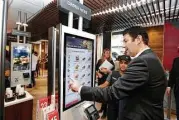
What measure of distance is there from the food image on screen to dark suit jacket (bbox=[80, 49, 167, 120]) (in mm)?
4362

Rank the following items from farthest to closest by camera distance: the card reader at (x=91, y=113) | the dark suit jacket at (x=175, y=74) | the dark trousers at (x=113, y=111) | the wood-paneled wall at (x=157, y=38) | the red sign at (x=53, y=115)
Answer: the wood-paneled wall at (x=157, y=38), the dark suit jacket at (x=175, y=74), the dark trousers at (x=113, y=111), the card reader at (x=91, y=113), the red sign at (x=53, y=115)

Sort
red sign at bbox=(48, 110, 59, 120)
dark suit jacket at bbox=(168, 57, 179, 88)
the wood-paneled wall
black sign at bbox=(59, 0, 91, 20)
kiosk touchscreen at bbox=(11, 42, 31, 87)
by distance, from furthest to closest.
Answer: the wood-paneled wall
kiosk touchscreen at bbox=(11, 42, 31, 87)
dark suit jacket at bbox=(168, 57, 179, 88)
black sign at bbox=(59, 0, 91, 20)
red sign at bbox=(48, 110, 59, 120)

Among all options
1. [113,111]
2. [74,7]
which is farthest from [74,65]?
[113,111]

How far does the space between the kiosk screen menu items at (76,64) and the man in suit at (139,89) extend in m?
0.09

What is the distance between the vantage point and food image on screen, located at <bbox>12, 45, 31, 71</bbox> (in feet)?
17.5

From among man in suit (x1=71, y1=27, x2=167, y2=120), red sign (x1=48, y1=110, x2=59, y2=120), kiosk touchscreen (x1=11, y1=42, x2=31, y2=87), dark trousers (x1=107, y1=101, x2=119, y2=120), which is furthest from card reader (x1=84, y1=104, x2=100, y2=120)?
kiosk touchscreen (x1=11, y1=42, x2=31, y2=87)

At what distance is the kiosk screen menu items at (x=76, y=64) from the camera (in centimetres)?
144

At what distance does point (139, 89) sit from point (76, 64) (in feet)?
1.95

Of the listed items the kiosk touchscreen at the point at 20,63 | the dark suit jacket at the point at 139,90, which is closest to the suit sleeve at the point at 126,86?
the dark suit jacket at the point at 139,90

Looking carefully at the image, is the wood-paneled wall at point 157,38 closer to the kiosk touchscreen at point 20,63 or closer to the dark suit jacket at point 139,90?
the kiosk touchscreen at point 20,63

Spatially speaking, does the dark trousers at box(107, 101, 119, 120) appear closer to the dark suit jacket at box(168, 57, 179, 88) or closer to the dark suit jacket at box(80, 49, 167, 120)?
the dark suit jacket at box(80, 49, 167, 120)

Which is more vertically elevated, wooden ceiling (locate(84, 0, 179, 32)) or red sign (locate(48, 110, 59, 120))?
wooden ceiling (locate(84, 0, 179, 32))

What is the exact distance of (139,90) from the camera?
1.57 m

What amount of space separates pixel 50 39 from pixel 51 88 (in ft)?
1.21
